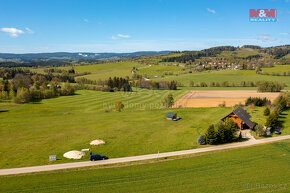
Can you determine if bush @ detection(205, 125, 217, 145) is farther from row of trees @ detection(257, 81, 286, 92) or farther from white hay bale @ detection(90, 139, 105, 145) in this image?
row of trees @ detection(257, 81, 286, 92)

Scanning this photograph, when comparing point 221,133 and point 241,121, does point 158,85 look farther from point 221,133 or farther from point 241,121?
point 221,133

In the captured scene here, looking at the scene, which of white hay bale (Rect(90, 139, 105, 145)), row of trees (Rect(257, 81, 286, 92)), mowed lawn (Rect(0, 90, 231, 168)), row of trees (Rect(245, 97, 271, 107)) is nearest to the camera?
mowed lawn (Rect(0, 90, 231, 168))

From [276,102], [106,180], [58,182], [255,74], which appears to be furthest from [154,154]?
[255,74]

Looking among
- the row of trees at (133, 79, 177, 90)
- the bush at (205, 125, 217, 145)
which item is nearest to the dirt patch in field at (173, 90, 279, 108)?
the row of trees at (133, 79, 177, 90)

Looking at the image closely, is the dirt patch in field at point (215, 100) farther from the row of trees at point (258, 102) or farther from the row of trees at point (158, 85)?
the row of trees at point (158, 85)

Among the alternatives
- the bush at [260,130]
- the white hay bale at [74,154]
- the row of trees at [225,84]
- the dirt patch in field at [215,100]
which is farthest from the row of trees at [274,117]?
the row of trees at [225,84]

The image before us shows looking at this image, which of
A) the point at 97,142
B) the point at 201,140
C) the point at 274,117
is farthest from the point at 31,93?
the point at 274,117
